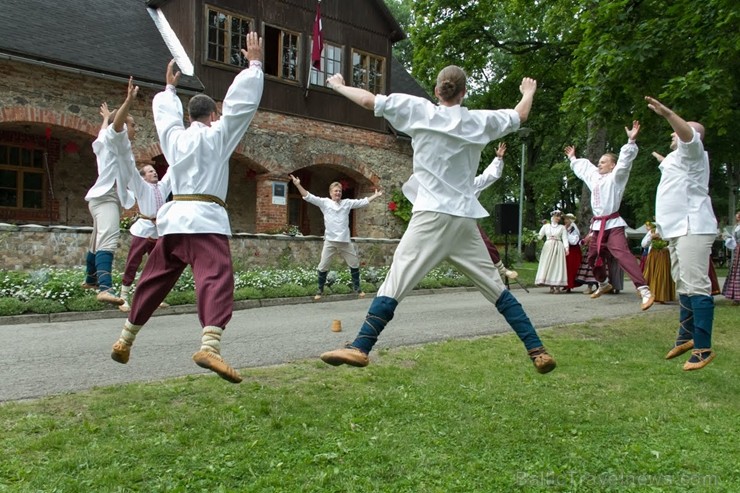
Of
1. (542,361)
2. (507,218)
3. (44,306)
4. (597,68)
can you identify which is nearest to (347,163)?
(507,218)

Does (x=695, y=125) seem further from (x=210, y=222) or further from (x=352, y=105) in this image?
(x=352, y=105)

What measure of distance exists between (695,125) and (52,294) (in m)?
9.36

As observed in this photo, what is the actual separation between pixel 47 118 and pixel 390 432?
540 inches

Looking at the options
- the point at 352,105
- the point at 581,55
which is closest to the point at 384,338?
the point at 581,55

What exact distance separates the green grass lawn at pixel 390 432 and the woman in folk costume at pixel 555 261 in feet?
32.1

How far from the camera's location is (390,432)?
403cm

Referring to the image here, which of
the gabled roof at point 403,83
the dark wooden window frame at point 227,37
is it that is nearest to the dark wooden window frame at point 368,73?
the gabled roof at point 403,83

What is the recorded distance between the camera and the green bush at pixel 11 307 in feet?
31.4

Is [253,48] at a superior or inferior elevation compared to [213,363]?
superior

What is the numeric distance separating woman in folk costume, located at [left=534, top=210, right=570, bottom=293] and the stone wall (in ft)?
13.9

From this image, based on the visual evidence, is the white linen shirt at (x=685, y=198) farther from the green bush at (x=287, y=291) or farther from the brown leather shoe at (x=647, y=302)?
the green bush at (x=287, y=291)

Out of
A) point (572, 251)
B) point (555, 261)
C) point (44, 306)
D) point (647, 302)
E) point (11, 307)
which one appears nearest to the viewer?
point (647, 302)

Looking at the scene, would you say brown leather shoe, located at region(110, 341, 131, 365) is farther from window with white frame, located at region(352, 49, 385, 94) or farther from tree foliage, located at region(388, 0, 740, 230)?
window with white frame, located at region(352, 49, 385, 94)

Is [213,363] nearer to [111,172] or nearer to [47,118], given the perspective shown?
[111,172]
